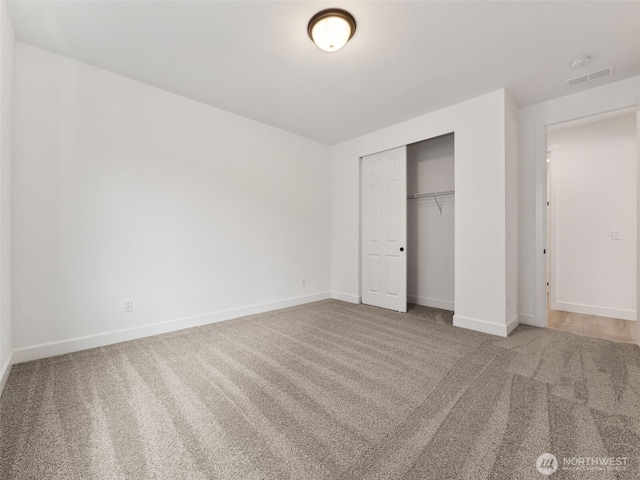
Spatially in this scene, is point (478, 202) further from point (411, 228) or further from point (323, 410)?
point (323, 410)

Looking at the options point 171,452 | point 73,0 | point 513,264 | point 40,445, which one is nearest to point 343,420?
point 171,452

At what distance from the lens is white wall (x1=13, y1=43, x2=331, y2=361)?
2445 millimetres

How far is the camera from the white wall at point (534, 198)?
11.0ft

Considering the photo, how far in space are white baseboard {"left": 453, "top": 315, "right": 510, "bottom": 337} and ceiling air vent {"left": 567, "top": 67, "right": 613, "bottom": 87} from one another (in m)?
2.72

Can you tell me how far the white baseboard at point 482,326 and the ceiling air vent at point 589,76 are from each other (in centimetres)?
272

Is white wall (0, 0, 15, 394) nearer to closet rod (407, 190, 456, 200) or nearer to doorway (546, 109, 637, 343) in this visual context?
closet rod (407, 190, 456, 200)

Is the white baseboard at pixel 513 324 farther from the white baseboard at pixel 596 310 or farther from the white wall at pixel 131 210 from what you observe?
the white wall at pixel 131 210

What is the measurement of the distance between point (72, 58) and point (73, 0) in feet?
2.86

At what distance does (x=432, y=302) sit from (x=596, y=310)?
7.16 ft

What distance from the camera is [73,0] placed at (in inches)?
77.0

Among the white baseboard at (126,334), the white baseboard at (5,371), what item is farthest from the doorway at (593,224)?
the white baseboard at (5,371)

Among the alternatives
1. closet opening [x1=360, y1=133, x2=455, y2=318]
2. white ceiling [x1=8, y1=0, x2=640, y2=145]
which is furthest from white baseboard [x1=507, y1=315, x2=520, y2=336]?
white ceiling [x1=8, y1=0, x2=640, y2=145]

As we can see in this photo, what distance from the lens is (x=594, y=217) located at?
3895 millimetres

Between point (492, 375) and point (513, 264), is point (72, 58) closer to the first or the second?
point (492, 375)
